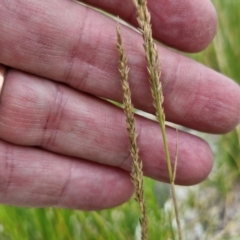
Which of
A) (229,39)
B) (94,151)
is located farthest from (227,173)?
(94,151)

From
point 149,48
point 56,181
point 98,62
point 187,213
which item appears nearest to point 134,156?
point 149,48

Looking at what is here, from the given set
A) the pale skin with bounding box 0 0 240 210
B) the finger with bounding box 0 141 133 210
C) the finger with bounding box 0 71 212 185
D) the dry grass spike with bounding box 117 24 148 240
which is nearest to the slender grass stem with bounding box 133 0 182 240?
the dry grass spike with bounding box 117 24 148 240

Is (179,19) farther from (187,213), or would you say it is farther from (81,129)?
(187,213)

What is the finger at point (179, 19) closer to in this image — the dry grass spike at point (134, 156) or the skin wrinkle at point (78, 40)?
the skin wrinkle at point (78, 40)

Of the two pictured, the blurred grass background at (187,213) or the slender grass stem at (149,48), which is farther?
the blurred grass background at (187,213)

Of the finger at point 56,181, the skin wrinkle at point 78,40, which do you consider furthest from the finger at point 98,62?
the finger at point 56,181

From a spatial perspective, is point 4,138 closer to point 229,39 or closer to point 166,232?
point 166,232
